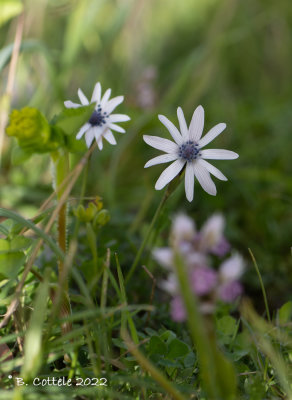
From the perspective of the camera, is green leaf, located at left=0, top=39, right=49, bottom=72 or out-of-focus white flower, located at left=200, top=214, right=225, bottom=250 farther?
green leaf, located at left=0, top=39, right=49, bottom=72

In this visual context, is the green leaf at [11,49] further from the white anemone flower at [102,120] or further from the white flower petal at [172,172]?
the white flower petal at [172,172]

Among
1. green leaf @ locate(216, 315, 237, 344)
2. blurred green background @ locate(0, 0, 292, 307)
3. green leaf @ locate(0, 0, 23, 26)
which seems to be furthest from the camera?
blurred green background @ locate(0, 0, 292, 307)

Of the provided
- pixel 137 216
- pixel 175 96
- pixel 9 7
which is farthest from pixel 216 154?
pixel 175 96

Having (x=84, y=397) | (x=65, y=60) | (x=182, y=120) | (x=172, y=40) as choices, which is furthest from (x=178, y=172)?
(x=172, y=40)

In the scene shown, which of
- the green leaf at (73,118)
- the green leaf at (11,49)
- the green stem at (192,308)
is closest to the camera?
the green stem at (192,308)

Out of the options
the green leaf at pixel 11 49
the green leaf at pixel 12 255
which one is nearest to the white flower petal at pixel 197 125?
the green leaf at pixel 12 255

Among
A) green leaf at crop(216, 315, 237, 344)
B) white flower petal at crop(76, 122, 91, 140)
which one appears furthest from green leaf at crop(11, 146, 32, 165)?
green leaf at crop(216, 315, 237, 344)

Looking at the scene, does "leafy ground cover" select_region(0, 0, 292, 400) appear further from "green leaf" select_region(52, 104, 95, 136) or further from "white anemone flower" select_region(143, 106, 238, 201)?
"white anemone flower" select_region(143, 106, 238, 201)

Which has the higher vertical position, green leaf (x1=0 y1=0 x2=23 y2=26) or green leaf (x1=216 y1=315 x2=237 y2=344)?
green leaf (x1=0 y1=0 x2=23 y2=26)

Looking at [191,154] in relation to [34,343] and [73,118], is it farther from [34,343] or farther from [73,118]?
[34,343]
